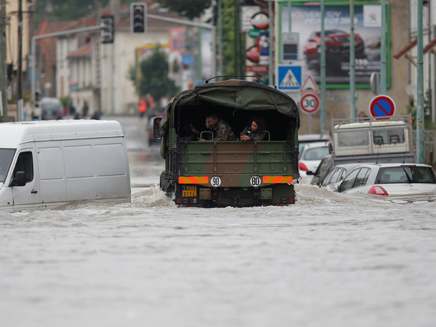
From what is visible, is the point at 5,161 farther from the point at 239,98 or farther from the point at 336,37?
the point at 336,37

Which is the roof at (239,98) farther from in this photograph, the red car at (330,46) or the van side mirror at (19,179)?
the red car at (330,46)

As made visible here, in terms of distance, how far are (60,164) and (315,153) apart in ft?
45.4

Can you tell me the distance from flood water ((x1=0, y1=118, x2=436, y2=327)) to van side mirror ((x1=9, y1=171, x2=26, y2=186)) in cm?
54

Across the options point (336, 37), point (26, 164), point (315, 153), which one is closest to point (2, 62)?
Answer: point (315, 153)

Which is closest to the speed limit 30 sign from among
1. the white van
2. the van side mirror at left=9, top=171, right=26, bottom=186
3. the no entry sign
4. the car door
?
the no entry sign

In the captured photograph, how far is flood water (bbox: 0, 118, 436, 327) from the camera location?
9914 millimetres

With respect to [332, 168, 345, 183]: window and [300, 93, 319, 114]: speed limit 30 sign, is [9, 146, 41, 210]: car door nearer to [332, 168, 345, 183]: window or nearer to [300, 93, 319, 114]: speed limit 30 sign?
[332, 168, 345, 183]: window

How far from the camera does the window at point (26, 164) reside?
20.1 meters

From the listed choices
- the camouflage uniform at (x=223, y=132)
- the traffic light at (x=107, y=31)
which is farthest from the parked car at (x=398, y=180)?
the traffic light at (x=107, y=31)

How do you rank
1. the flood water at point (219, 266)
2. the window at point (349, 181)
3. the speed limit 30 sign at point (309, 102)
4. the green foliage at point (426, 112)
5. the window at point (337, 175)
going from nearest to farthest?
the flood water at point (219, 266)
the window at point (349, 181)
the window at point (337, 175)
the green foliage at point (426, 112)
the speed limit 30 sign at point (309, 102)

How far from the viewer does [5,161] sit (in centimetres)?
2017

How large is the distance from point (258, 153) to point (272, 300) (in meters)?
10.5

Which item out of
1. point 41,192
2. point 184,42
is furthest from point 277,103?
point 184,42

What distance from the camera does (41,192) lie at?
66.5 feet
